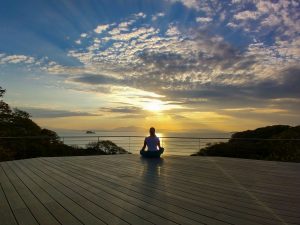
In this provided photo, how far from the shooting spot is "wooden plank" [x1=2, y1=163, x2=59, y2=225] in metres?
3.38

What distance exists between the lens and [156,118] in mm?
22328

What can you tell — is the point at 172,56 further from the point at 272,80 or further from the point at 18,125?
the point at 18,125

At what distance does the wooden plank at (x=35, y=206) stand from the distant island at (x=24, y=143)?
8.10 metres

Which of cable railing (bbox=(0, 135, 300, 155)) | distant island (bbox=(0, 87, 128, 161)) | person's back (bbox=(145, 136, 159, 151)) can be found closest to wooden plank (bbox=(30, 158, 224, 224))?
person's back (bbox=(145, 136, 159, 151))

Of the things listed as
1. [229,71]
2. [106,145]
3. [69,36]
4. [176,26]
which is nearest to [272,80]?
[229,71]

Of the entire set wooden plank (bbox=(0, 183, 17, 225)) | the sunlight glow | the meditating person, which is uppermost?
the sunlight glow

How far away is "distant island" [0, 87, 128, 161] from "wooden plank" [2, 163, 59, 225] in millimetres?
8103

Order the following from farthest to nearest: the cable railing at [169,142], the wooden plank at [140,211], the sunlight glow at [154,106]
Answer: the sunlight glow at [154,106] → the cable railing at [169,142] → the wooden plank at [140,211]

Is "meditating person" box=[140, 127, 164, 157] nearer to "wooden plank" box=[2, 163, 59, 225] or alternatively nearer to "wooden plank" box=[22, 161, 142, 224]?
"wooden plank" box=[22, 161, 142, 224]

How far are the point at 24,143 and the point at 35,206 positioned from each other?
34.6 ft

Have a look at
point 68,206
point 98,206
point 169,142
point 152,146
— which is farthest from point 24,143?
point 98,206

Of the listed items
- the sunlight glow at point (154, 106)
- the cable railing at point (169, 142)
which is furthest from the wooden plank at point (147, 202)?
the sunlight glow at point (154, 106)

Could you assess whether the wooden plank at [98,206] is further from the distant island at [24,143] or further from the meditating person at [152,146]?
the distant island at [24,143]

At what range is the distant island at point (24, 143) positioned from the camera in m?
15.9
